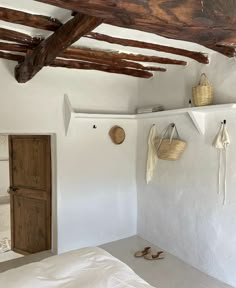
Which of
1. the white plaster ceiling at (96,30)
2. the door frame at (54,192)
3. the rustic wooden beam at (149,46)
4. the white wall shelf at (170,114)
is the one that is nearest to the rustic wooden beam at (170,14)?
the white plaster ceiling at (96,30)

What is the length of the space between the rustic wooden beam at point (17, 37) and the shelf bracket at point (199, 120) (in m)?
1.77

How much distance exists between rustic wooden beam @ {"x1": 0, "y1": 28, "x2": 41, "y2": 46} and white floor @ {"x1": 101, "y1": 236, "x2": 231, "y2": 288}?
2.66m

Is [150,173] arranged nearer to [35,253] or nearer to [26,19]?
[35,253]

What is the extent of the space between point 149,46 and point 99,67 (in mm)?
913

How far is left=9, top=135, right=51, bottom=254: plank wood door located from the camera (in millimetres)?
3799

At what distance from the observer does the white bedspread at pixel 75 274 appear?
1.82m

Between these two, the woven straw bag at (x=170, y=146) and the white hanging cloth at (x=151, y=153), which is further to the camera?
the white hanging cloth at (x=151, y=153)

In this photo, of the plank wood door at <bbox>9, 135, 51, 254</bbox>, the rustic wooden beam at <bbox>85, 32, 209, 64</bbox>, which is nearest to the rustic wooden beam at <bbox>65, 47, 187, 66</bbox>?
the rustic wooden beam at <bbox>85, 32, 209, 64</bbox>

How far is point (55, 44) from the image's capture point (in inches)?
87.7

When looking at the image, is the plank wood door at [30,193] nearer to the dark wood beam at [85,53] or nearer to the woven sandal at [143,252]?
the woven sandal at [143,252]

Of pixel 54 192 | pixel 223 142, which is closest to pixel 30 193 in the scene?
pixel 54 192

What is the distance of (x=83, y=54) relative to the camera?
9.36 feet

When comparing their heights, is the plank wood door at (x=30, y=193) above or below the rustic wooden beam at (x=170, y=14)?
below

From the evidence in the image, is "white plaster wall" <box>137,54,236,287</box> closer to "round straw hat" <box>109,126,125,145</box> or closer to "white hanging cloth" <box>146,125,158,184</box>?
"white hanging cloth" <box>146,125,158,184</box>
